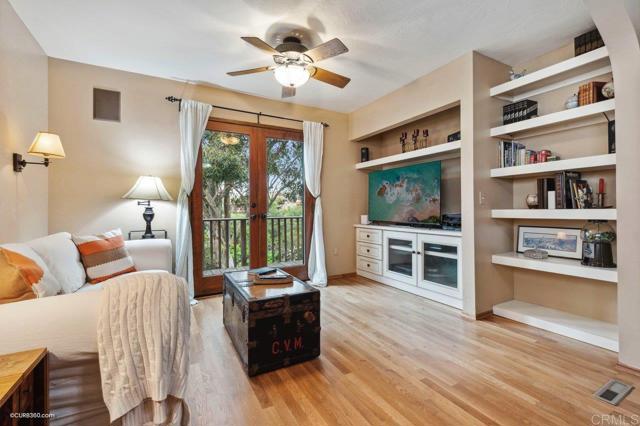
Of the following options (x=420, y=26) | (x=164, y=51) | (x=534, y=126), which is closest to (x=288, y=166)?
(x=164, y=51)

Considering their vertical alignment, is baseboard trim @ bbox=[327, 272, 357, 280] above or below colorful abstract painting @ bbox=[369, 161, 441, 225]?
below

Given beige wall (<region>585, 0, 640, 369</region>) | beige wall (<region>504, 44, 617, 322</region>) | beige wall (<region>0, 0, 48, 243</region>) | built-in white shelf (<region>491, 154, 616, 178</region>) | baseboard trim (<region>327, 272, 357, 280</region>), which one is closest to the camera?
beige wall (<region>585, 0, 640, 369</region>)

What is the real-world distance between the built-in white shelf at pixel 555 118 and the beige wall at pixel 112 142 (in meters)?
2.95

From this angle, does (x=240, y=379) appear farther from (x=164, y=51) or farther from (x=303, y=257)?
(x=164, y=51)

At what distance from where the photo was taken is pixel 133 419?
1080 millimetres

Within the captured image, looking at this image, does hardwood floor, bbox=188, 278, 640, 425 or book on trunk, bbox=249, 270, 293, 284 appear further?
book on trunk, bbox=249, 270, 293, 284

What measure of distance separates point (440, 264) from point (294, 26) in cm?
277

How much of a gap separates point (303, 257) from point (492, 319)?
8.02 ft

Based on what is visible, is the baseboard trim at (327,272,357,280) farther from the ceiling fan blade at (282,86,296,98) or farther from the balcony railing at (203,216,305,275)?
the ceiling fan blade at (282,86,296,98)

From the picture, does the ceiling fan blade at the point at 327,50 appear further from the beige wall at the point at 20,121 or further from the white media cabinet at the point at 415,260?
the beige wall at the point at 20,121

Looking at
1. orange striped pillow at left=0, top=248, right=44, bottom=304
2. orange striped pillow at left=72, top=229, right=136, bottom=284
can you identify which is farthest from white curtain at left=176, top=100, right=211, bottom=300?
orange striped pillow at left=0, top=248, right=44, bottom=304

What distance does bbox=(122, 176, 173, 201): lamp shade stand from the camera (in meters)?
2.90
